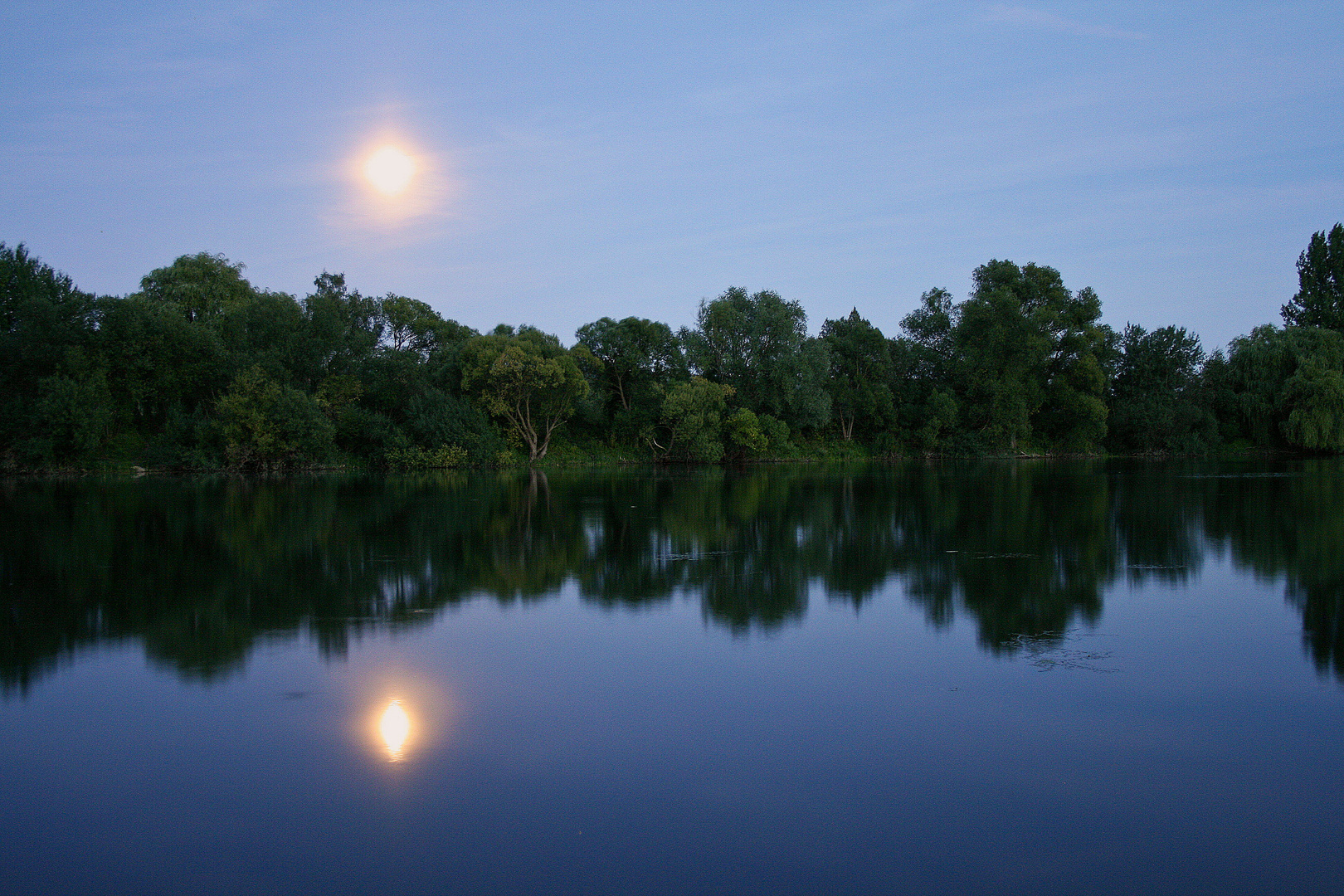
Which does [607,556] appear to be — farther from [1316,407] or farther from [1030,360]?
[1316,407]

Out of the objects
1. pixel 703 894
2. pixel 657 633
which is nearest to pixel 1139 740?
pixel 703 894

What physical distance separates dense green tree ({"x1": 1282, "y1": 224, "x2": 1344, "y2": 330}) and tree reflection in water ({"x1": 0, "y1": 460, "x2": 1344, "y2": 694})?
1880 inches

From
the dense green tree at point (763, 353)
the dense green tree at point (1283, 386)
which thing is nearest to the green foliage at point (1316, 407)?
the dense green tree at point (1283, 386)

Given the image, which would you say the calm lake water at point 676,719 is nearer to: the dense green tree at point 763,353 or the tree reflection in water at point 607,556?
the tree reflection in water at point 607,556

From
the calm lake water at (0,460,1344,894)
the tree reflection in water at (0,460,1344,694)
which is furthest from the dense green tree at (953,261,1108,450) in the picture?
the calm lake water at (0,460,1344,894)

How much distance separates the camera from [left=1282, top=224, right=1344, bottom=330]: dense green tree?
66625mm

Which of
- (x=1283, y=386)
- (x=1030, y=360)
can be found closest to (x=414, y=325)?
(x=1030, y=360)

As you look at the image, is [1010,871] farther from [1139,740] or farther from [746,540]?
[746,540]

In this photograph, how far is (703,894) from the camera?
4422 mm

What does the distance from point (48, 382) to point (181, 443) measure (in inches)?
250

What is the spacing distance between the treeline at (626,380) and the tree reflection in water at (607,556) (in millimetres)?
17215

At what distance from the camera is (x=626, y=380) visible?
194 ft

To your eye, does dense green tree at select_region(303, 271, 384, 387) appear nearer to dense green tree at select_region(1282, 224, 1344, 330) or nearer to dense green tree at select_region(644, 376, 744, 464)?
dense green tree at select_region(644, 376, 744, 464)

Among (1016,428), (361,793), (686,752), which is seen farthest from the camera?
(1016,428)
